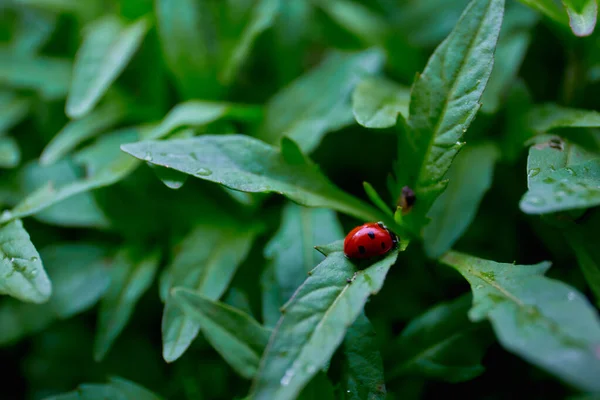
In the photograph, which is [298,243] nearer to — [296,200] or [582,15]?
[296,200]

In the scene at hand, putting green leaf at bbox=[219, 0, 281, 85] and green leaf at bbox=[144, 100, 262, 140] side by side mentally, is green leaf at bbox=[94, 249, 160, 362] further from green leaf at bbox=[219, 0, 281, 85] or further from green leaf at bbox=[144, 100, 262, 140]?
green leaf at bbox=[219, 0, 281, 85]

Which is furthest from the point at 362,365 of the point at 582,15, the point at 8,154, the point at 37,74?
the point at 37,74

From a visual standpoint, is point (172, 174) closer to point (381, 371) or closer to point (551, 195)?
point (381, 371)

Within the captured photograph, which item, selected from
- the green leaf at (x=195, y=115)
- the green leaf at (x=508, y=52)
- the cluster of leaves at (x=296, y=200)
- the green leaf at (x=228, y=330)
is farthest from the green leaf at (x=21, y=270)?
the green leaf at (x=508, y=52)

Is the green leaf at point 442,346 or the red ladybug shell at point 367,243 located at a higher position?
the red ladybug shell at point 367,243

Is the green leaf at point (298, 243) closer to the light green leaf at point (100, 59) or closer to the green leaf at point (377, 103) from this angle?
the green leaf at point (377, 103)
